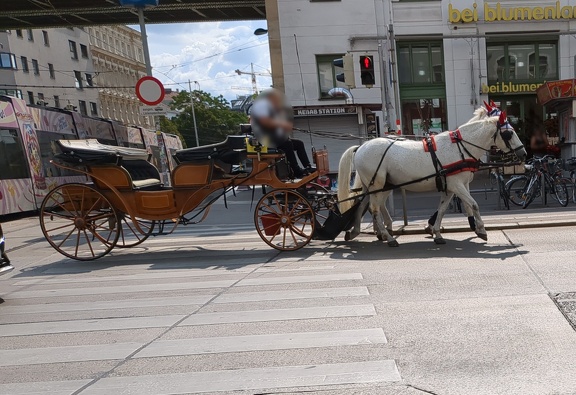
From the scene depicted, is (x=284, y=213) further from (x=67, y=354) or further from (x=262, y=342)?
(x=67, y=354)

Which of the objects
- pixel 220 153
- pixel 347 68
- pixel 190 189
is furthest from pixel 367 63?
pixel 190 189

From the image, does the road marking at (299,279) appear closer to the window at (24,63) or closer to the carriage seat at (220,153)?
the carriage seat at (220,153)

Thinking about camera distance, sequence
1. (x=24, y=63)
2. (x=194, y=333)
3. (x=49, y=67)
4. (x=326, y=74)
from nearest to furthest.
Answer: (x=194, y=333)
(x=326, y=74)
(x=24, y=63)
(x=49, y=67)

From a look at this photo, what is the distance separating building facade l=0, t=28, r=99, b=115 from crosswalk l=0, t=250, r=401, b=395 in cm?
4141

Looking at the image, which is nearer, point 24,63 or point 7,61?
point 7,61

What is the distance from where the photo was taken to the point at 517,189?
1259 cm

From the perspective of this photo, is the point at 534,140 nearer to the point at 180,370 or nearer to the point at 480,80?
the point at 480,80

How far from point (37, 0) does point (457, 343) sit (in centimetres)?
2613

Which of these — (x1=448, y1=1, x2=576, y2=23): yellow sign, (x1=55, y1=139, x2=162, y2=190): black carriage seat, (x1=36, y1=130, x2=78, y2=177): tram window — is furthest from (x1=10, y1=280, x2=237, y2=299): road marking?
(x1=448, y1=1, x2=576, y2=23): yellow sign

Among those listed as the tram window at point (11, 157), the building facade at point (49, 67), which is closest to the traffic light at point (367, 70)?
the tram window at point (11, 157)

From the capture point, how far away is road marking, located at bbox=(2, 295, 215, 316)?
549 cm

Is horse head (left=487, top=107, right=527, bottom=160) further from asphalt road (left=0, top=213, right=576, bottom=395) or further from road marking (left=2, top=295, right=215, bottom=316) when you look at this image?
road marking (left=2, top=295, right=215, bottom=316)

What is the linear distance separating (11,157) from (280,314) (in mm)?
14685

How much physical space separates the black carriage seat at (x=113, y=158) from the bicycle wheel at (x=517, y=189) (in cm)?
924
